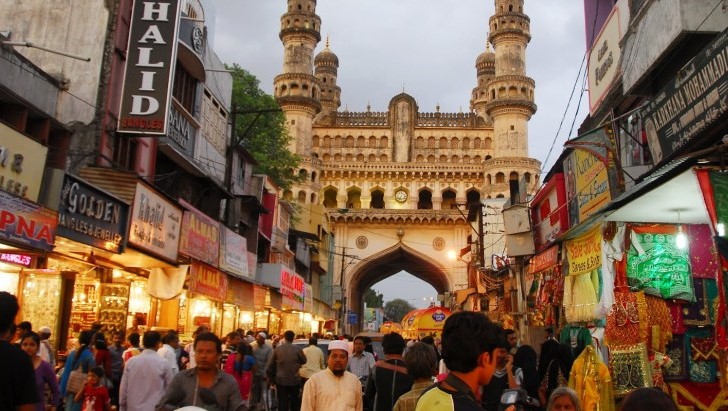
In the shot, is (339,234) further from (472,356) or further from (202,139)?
(472,356)

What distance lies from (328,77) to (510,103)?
18.2m

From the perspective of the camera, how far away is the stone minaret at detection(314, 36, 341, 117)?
52938 mm

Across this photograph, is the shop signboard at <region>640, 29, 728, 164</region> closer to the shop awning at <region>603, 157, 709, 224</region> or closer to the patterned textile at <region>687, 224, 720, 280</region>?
the shop awning at <region>603, 157, 709, 224</region>

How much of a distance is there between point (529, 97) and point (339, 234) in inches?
614

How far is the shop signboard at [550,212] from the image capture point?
12219 mm

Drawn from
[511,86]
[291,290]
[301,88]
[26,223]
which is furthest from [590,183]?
[301,88]

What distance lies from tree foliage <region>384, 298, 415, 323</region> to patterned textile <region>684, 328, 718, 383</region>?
12268 cm

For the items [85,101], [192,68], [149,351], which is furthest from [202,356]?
[192,68]

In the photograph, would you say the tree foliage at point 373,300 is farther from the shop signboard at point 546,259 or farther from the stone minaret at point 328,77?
the shop signboard at point 546,259

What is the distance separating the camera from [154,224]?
36.6ft

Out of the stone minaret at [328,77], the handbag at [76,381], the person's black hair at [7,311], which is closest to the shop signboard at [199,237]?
the handbag at [76,381]

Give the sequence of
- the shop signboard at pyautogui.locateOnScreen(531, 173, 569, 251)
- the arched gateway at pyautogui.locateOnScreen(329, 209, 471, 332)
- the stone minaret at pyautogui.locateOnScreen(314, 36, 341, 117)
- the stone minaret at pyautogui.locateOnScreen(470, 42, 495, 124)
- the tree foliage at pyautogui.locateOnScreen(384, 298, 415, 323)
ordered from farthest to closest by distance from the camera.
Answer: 1. the tree foliage at pyautogui.locateOnScreen(384, 298, 415, 323)
2. the stone minaret at pyautogui.locateOnScreen(470, 42, 495, 124)
3. the stone minaret at pyautogui.locateOnScreen(314, 36, 341, 117)
4. the arched gateway at pyautogui.locateOnScreen(329, 209, 471, 332)
5. the shop signboard at pyautogui.locateOnScreen(531, 173, 569, 251)

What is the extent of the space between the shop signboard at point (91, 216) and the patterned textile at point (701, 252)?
7746 millimetres

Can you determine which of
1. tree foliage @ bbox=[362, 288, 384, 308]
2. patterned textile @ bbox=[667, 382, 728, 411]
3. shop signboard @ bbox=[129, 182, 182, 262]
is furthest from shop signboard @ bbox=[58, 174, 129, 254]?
tree foliage @ bbox=[362, 288, 384, 308]
